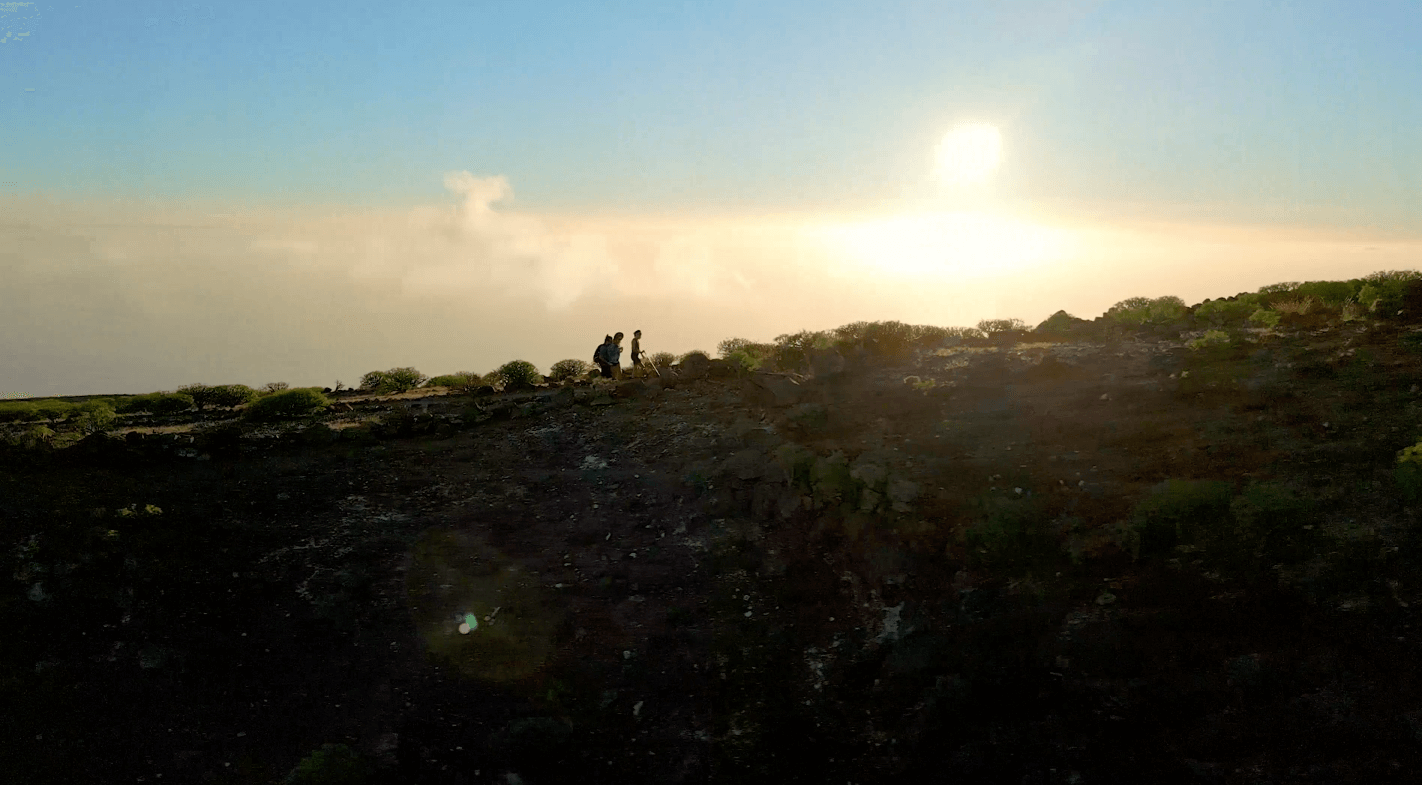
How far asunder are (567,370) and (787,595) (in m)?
18.3

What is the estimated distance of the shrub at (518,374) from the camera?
89.1 feet

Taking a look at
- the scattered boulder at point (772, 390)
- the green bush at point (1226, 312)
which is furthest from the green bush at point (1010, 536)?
the green bush at point (1226, 312)

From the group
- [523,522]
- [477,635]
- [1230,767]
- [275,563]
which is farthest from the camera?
[523,522]

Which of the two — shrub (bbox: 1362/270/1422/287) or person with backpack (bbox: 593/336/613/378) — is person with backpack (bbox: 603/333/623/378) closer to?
person with backpack (bbox: 593/336/613/378)

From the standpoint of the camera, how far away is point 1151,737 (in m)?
9.16

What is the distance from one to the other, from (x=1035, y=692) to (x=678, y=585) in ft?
16.7

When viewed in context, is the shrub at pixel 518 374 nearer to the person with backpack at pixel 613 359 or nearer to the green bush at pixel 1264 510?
the person with backpack at pixel 613 359

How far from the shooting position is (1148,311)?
2270 cm

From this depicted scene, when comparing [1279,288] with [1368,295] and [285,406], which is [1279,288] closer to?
[1368,295]

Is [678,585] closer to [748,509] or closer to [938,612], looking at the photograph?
[748,509]

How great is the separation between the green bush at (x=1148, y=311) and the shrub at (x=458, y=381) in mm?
18254

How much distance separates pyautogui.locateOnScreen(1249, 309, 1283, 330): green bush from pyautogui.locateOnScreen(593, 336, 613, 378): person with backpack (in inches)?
631

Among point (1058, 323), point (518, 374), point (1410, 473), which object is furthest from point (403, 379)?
point (1410, 473)

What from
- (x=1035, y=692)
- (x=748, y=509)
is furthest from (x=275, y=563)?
(x=1035, y=692)
